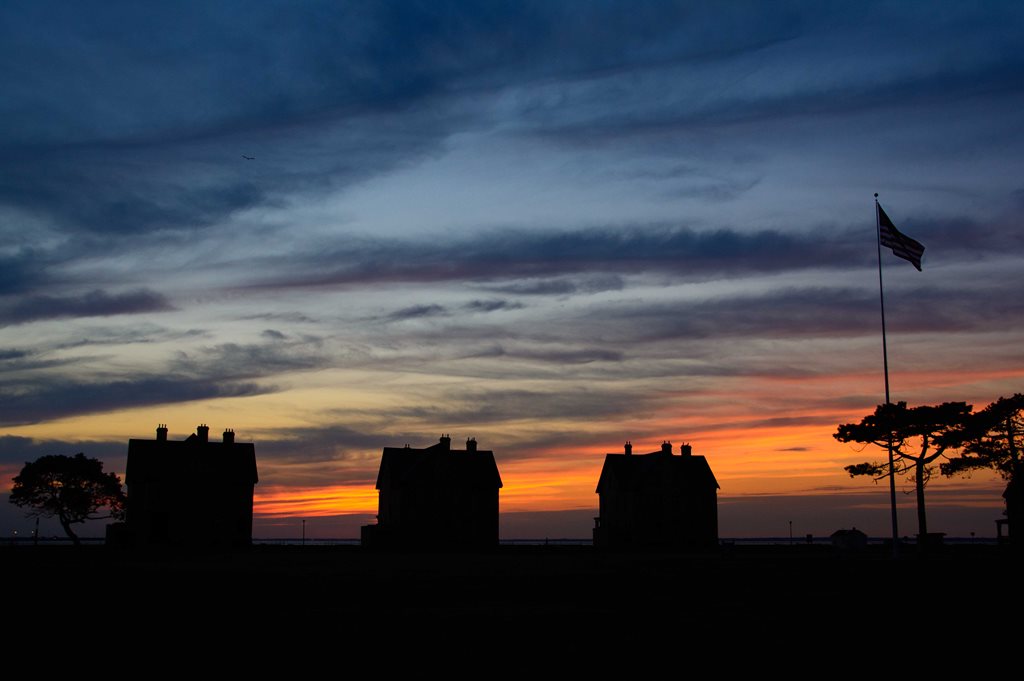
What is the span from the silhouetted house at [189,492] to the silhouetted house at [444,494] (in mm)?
14587

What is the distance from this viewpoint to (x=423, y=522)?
341 ft

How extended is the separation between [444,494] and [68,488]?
121 feet

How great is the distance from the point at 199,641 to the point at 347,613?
5.76 metres

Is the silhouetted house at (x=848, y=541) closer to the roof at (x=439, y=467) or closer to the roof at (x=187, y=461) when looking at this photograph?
the roof at (x=439, y=467)

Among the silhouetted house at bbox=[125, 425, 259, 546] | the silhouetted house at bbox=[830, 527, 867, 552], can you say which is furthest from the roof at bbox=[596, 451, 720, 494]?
the silhouetted house at bbox=[125, 425, 259, 546]

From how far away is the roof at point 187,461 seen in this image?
97938 millimetres

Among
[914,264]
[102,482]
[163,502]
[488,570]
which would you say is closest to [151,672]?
[488,570]

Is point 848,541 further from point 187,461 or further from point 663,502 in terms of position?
point 187,461

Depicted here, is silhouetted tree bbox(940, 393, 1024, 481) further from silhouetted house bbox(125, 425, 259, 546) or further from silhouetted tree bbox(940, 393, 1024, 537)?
silhouetted house bbox(125, 425, 259, 546)

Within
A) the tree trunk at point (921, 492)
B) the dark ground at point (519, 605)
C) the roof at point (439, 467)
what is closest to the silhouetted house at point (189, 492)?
the roof at point (439, 467)

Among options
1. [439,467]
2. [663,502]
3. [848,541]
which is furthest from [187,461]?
[848,541]

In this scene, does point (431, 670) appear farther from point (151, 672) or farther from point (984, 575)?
point (984, 575)

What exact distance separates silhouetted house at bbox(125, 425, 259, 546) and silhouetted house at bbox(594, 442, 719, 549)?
39.3 metres

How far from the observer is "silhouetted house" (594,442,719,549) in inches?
4460
